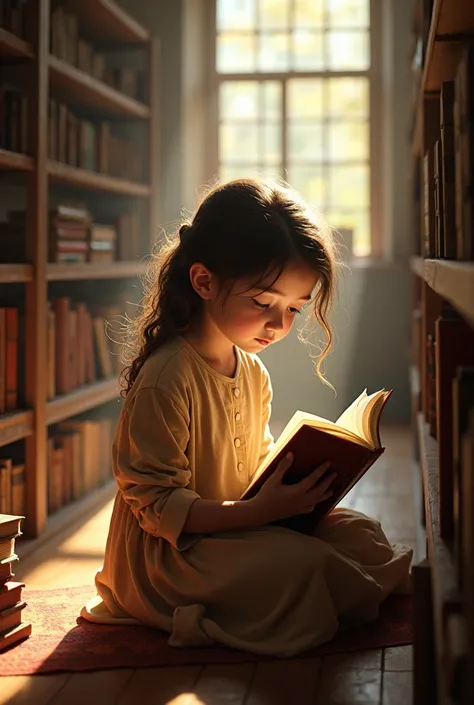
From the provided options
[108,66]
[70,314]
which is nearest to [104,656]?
[70,314]

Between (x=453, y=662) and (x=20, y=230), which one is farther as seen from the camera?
(x=20, y=230)

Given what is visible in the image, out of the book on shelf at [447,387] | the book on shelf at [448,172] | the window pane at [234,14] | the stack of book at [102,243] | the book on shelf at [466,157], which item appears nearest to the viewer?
the book on shelf at [466,157]

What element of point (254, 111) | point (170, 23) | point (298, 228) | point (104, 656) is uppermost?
point (170, 23)

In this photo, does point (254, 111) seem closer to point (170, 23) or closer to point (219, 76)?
point (219, 76)

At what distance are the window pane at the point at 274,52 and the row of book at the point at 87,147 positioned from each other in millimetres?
1204

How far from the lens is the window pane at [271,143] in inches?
213

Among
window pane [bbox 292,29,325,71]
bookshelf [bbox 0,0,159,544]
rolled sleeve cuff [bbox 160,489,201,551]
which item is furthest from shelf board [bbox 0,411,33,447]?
window pane [bbox 292,29,325,71]

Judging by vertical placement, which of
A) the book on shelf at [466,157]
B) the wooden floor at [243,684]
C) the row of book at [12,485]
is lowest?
the wooden floor at [243,684]

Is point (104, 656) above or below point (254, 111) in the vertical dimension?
below

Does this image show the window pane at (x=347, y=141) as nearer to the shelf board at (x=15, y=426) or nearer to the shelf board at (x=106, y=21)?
the shelf board at (x=106, y=21)

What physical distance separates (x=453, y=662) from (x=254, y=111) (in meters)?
4.71

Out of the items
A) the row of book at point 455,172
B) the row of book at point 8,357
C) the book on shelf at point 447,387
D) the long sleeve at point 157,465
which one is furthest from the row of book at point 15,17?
the book on shelf at point 447,387

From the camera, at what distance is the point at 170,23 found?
5031 millimetres

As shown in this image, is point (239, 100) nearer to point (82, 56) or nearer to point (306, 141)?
point (306, 141)
